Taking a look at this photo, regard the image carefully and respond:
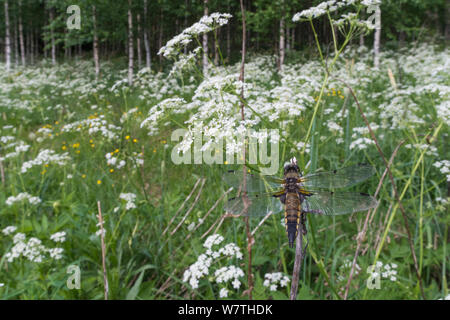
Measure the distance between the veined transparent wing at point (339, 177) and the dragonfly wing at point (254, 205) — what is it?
82 mm

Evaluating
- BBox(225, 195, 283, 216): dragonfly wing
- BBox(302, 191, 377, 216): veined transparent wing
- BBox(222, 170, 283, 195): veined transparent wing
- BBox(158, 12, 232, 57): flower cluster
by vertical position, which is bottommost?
BBox(225, 195, 283, 216): dragonfly wing

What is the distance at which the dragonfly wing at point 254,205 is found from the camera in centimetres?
66

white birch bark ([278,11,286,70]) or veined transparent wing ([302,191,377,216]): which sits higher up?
white birch bark ([278,11,286,70])

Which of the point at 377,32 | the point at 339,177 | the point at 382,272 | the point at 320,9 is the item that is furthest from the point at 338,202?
the point at 377,32

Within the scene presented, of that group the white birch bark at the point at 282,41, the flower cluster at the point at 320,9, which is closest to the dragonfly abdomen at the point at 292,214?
the flower cluster at the point at 320,9

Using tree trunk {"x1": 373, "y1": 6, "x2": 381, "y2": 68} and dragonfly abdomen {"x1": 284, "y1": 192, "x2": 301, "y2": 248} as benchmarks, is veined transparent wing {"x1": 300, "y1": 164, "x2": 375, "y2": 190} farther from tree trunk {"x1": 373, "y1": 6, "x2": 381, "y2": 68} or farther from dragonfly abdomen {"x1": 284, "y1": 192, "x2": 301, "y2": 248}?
tree trunk {"x1": 373, "y1": 6, "x2": 381, "y2": 68}

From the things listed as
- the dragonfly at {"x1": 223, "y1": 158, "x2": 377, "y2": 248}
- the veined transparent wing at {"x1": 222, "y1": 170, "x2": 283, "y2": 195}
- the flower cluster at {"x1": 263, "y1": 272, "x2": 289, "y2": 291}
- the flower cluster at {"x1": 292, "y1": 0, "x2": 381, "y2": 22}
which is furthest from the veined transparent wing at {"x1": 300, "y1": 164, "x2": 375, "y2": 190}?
the flower cluster at {"x1": 263, "y1": 272, "x2": 289, "y2": 291}

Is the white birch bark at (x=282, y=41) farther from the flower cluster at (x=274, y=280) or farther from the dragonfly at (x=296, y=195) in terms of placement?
the flower cluster at (x=274, y=280)

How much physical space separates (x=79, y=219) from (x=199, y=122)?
1695 mm

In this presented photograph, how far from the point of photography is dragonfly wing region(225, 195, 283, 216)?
0.66m

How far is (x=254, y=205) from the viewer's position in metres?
0.67

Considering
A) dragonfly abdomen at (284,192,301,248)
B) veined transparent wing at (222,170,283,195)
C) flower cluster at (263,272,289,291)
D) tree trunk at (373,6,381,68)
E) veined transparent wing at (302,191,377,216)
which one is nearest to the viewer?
dragonfly abdomen at (284,192,301,248)
